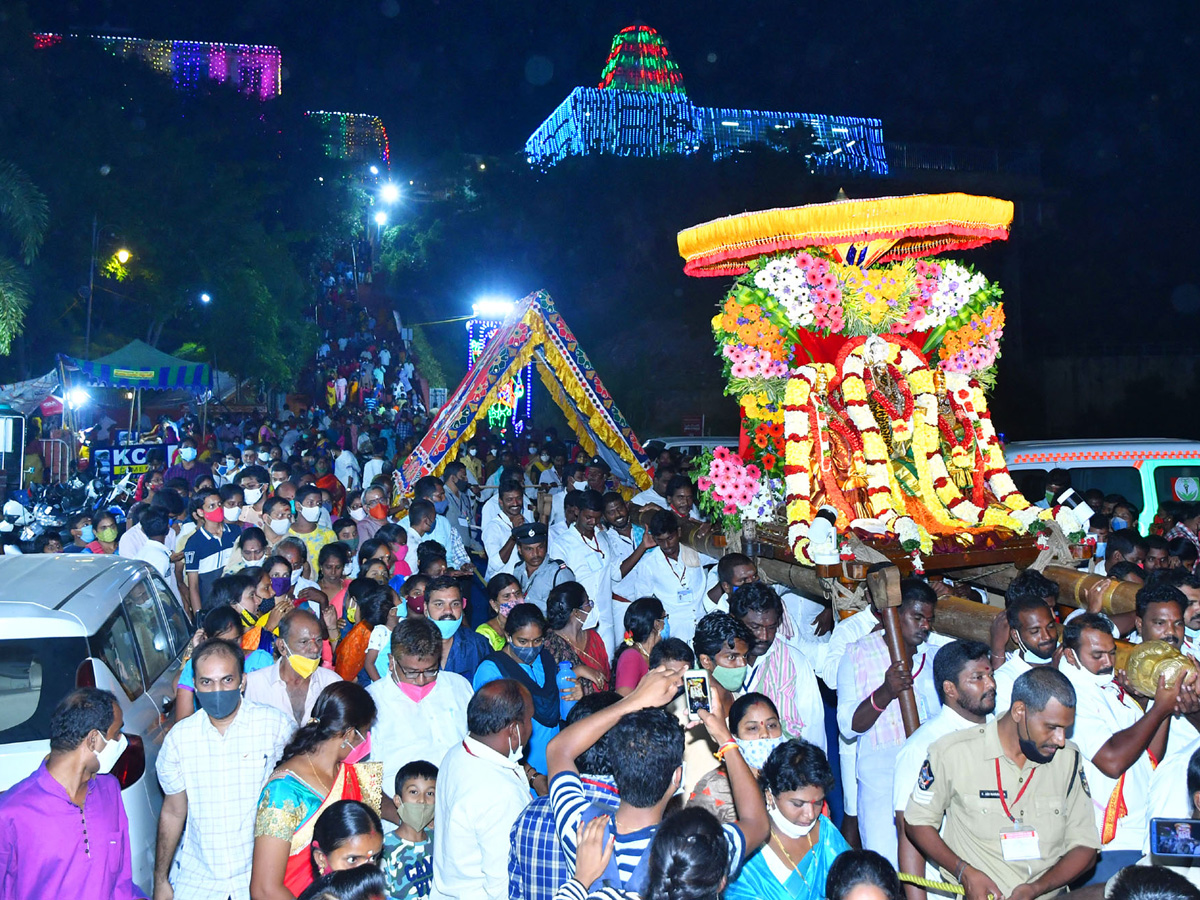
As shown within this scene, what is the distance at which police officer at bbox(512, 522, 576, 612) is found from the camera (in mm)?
8320

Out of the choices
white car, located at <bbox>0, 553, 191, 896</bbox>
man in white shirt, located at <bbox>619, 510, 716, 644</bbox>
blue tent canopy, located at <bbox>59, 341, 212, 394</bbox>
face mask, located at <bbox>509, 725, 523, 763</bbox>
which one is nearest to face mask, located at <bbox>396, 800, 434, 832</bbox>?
face mask, located at <bbox>509, 725, 523, 763</bbox>

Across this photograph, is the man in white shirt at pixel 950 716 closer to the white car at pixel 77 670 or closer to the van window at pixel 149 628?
the white car at pixel 77 670

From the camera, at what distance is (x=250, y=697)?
5.62 metres

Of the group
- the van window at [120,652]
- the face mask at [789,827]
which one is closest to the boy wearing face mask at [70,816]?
the van window at [120,652]

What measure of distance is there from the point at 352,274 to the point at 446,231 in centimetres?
2659

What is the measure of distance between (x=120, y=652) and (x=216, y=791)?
43.8 inches

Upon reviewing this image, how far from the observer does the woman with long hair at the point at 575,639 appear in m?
5.93

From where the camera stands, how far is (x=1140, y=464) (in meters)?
11.7

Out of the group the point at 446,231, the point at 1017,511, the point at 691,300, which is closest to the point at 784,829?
the point at 1017,511

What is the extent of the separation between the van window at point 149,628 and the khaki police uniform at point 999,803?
3.86 meters

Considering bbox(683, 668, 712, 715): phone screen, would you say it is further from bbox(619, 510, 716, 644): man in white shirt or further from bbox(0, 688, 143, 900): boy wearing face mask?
bbox(619, 510, 716, 644): man in white shirt

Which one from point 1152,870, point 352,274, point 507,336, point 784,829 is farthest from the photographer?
point 352,274

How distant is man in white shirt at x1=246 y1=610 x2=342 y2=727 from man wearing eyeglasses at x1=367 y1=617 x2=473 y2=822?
57 centimetres

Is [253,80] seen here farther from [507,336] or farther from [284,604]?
[284,604]
